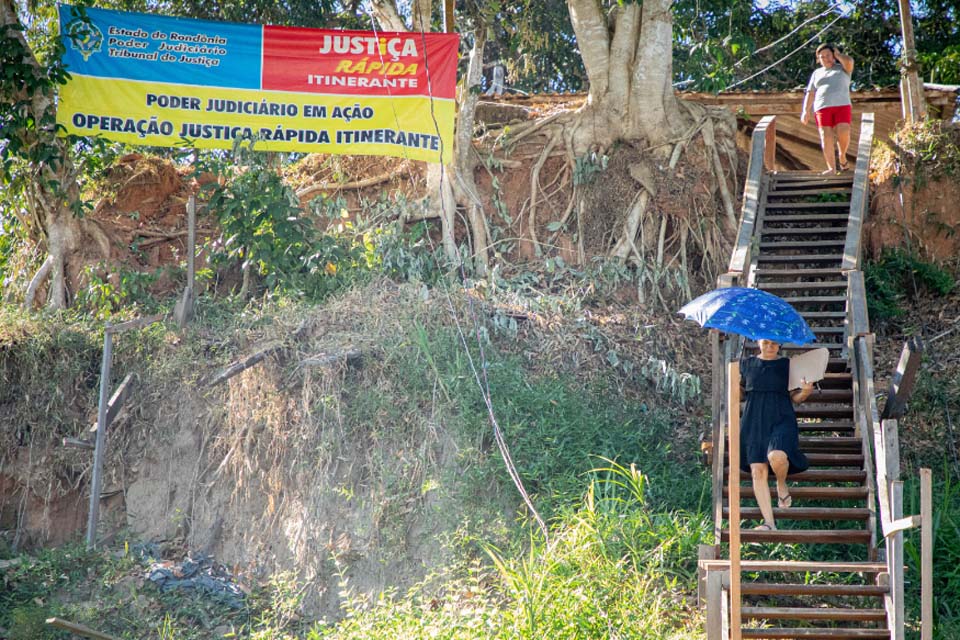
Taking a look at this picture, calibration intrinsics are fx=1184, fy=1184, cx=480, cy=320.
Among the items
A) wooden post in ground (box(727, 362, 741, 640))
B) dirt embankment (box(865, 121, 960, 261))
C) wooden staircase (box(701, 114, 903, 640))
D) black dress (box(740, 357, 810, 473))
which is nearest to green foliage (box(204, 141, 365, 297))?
wooden staircase (box(701, 114, 903, 640))

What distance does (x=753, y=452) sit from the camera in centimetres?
834

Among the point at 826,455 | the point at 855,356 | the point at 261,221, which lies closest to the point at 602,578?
the point at 826,455

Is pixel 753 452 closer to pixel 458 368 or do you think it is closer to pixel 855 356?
pixel 855 356

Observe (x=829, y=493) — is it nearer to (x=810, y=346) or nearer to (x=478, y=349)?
(x=810, y=346)

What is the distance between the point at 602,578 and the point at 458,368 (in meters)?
3.07

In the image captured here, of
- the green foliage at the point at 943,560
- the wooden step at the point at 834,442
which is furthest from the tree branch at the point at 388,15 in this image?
the green foliage at the point at 943,560

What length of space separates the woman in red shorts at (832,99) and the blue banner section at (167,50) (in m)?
5.85

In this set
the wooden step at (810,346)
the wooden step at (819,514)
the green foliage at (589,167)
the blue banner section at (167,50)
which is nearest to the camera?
the wooden step at (819,514)

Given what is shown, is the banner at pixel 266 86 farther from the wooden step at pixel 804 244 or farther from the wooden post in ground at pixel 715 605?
the wooden post in ground at pixel 715 605

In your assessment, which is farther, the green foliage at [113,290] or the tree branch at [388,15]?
the tree branch at [388,15]

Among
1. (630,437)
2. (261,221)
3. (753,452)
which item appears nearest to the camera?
(753,452)

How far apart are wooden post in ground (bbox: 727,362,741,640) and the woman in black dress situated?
1306 mm

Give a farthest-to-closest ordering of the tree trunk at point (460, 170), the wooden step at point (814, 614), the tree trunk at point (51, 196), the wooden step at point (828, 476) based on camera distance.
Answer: the tree trunk at point (460, 170) < the tree trunk at point (51, 196) < the wooden step at point (828, 476) < the wooden step at point (814, 614)

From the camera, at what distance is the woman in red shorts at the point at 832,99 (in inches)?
470
